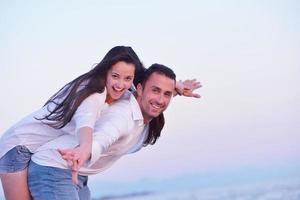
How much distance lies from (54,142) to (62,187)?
9.0 inches

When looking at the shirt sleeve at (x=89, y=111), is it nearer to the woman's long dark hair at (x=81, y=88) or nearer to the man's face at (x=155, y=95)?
the woman's long dark hair at (x=81, y=88)

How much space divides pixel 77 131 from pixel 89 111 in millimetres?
130

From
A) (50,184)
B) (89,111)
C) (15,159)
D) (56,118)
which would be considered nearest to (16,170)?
(15,159)

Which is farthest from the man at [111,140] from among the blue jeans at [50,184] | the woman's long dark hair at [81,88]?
the woman's long dark hair at [81,88]

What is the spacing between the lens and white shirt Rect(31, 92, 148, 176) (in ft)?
9.56

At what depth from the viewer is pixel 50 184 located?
2.97m

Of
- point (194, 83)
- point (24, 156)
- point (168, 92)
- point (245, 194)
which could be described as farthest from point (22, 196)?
point (245, 194)

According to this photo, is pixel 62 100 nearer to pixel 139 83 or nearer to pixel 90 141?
pixel 90 141

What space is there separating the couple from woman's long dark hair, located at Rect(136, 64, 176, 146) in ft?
0.49

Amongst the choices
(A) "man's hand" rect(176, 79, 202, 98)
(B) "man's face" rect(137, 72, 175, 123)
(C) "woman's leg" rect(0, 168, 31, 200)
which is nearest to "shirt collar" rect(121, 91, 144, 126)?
(B) "man's face" rect(137, 72, 175, 123)

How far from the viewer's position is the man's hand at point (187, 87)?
3.71 meters

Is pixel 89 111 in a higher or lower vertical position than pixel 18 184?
higher

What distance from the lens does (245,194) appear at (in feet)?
50.6

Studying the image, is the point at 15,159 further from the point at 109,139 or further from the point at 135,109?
the point at 135,109
